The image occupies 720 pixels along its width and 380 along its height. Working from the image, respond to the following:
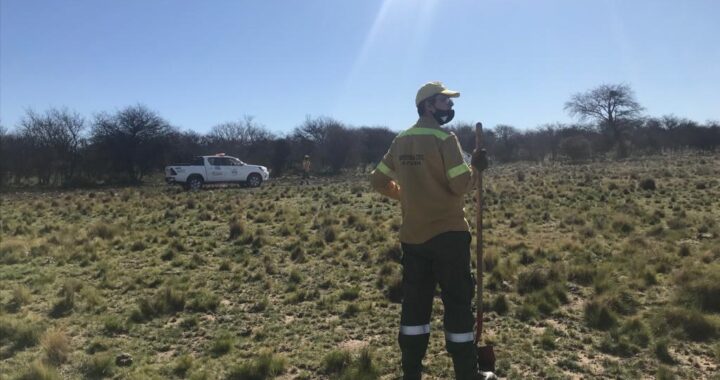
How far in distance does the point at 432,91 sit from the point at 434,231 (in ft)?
3.26

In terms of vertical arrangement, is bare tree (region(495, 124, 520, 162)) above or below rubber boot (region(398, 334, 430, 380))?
above

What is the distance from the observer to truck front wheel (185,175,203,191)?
86.9ft

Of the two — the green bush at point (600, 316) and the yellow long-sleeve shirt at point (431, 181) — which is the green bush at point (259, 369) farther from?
the green bush at point (600, 316)

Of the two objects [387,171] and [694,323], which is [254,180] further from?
[387,171]

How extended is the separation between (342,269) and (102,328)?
12.0ft

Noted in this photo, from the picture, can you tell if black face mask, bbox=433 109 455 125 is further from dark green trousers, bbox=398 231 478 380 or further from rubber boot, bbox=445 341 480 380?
rubber boot, bbox=445 341 480 380

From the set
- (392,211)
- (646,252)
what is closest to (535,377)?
(646,252)

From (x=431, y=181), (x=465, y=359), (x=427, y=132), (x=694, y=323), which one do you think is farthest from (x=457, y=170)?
(x=694, y=323)

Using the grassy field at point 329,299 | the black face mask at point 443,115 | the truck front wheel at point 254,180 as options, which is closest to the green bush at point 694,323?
the grassy field at point 329,299

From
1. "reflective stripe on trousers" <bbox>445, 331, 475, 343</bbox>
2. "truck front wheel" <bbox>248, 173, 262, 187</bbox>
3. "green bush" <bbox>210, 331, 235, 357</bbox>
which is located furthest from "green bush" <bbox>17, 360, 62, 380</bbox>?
"truck front wheel" <bbox>248, 173, 262, 187</bbox>

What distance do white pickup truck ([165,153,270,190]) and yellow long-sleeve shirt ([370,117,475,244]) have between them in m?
24.1

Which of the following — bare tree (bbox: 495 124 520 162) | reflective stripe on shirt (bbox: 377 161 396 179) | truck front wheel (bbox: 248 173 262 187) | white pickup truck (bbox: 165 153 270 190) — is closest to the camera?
reflective stripe on shirt (bbox: 377 161 396 179)

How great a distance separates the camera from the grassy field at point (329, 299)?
4801 millimetres

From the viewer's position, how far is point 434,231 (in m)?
3.66
